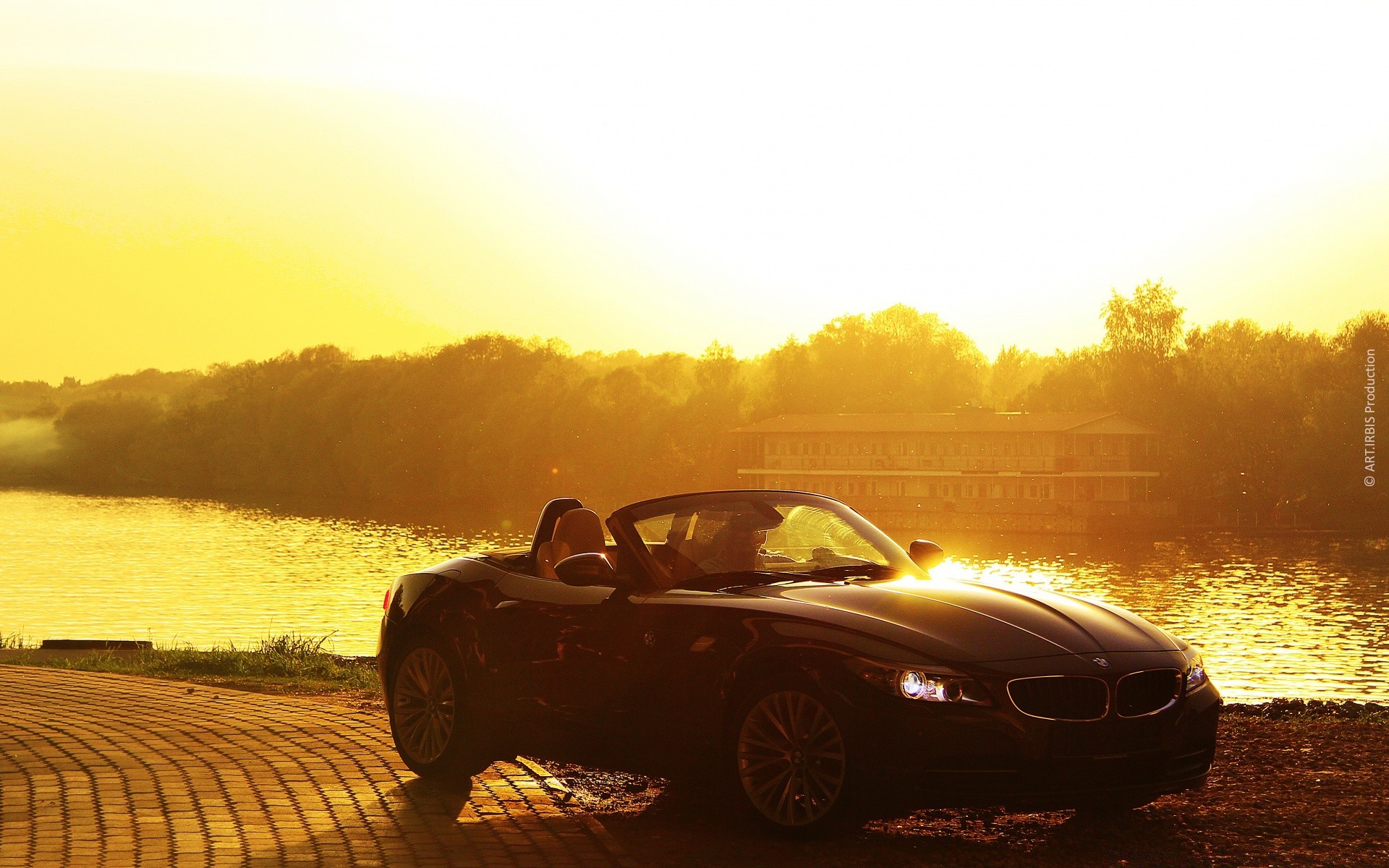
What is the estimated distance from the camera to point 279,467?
6462 inches

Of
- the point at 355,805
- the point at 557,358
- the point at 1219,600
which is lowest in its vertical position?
the point at 1219,600

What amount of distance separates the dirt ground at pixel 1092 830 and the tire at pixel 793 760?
11 centimetres

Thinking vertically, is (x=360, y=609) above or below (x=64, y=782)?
below

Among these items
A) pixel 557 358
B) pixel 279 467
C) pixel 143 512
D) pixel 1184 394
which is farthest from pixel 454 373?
pixel 1184 394

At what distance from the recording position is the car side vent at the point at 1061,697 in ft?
18.5

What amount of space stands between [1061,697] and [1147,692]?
49cm

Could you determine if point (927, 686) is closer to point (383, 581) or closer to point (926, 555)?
point (926, 555)

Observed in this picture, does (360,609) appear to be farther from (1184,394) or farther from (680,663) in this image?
(1184,394)

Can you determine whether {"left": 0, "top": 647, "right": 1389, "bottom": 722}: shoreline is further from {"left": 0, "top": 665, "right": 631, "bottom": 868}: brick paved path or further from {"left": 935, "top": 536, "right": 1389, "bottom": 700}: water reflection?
{"left": 935, "top": 536, "right": 1389, "bottom": 700}: water reflection

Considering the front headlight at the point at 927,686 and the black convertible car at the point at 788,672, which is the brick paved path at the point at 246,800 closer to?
the black convertible car at the point at 788,672

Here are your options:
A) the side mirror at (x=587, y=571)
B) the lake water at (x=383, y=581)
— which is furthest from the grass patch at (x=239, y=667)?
the lake water at (x=383, y=581)

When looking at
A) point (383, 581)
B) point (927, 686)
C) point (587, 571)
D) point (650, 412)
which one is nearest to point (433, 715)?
point (587, 571)

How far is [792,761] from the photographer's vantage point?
5969 millimetres

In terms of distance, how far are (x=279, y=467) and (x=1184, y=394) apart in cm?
10531
